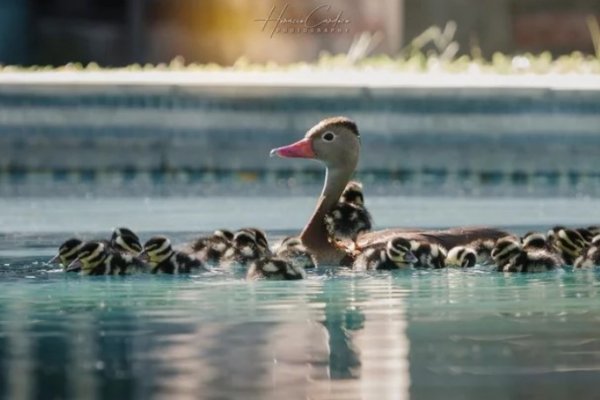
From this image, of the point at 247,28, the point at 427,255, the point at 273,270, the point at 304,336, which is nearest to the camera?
the point at 304,336

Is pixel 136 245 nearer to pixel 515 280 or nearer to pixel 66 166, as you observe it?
pixel 515 280

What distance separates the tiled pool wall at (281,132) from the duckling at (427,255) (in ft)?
17.5

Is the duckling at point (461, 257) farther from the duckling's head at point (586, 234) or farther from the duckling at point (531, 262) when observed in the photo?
the duckling's head at point (586, 234)

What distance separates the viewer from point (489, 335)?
6.13 metres

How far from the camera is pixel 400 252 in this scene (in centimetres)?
845

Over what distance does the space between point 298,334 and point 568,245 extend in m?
2.80

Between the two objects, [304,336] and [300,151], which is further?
[300,151]

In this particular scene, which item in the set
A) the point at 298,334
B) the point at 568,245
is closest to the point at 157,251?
the point at 568,245

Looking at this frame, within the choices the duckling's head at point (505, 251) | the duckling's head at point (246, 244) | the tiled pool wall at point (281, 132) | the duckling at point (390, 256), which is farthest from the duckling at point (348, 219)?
the tiled pool wall at point (281, 132)

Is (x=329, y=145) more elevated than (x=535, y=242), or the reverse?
(x=329, y=145)

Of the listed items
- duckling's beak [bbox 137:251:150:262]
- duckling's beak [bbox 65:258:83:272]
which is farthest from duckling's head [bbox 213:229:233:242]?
duckling's beak [bbox 65:258:83:272]

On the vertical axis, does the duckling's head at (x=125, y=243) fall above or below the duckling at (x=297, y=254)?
above

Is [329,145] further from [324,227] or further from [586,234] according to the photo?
[586,234]

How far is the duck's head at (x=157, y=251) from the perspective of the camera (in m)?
8.43
